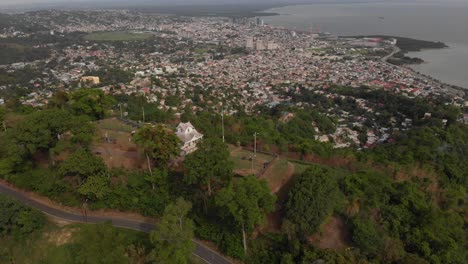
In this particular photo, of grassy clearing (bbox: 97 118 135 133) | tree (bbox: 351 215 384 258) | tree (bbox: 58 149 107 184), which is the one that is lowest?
tree (bbox: 351 215 384 258)

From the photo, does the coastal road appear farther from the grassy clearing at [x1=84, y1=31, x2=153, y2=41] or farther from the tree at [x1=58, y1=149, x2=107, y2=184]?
the grassy clearing at [x1=84, y1=31, x2=153, y2=41]

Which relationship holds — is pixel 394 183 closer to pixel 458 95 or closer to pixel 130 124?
pixel 130 124

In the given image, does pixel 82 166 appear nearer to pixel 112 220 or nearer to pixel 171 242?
pixel 112 220

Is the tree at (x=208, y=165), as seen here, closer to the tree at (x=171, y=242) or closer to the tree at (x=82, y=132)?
the tree at (x=171, y=242)

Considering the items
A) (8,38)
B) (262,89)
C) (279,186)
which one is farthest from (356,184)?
(8,38)

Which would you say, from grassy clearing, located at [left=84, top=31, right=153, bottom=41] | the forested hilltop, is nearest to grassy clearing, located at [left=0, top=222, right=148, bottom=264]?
the forested hilltop

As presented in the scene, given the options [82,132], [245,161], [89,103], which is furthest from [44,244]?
[89,103]
